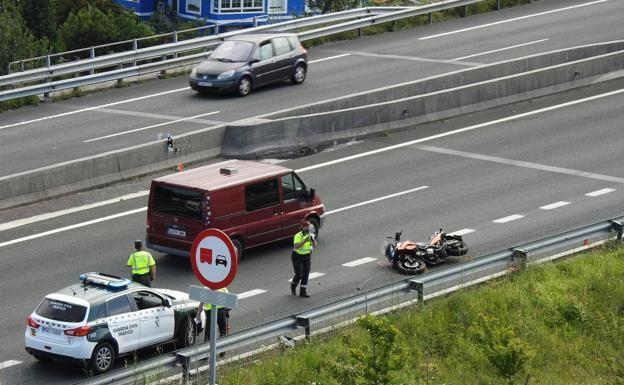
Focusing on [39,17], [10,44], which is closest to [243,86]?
Result: [10,44]

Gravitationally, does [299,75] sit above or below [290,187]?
below

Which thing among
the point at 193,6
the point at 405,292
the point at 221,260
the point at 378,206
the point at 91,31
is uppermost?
the point at 221,260

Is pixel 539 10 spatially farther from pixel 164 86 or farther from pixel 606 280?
pixel 606 280

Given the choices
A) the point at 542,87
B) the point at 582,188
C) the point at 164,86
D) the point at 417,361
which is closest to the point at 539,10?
the point at 542,87

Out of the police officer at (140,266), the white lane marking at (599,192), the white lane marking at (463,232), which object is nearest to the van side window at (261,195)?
the police officer at (140,266)

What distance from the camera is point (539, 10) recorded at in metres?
45.1

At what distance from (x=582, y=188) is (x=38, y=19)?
159ft

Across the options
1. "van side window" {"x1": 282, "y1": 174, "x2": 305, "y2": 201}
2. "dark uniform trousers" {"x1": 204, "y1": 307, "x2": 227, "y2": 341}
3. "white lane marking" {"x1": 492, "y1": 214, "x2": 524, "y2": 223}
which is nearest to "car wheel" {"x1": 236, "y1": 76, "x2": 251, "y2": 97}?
"van side window" {"x1": 282, "y1": 174, "x2": 305, "y2": 201}

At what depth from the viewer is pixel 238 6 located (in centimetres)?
8825

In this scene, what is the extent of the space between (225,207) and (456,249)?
3.85m

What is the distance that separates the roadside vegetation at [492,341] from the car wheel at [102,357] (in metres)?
1.78

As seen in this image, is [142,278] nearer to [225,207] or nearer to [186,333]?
[186,333]

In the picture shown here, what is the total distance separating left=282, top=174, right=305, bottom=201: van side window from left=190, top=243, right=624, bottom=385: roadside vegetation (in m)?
4.78

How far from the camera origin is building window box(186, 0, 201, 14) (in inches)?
3476
